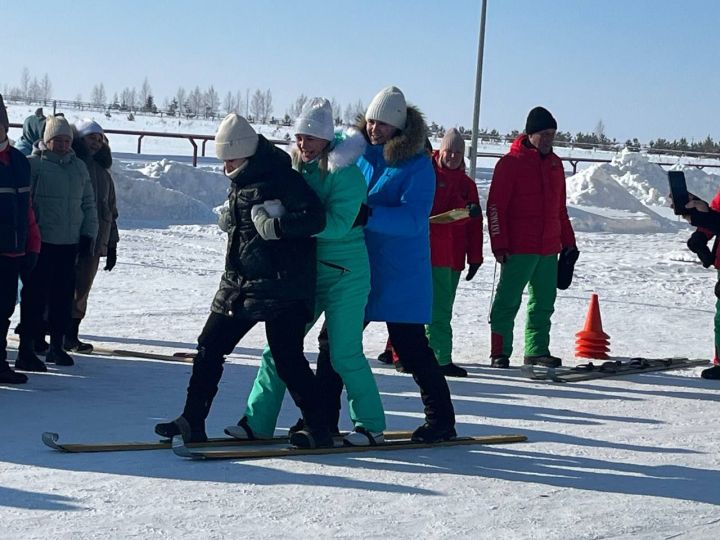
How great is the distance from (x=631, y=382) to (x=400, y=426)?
2.69 m

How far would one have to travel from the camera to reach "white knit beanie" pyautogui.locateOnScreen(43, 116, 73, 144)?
9023 mm

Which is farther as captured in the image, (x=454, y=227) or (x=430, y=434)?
(x=454, y=227)

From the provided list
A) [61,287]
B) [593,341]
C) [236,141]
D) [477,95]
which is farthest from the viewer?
[477,95]

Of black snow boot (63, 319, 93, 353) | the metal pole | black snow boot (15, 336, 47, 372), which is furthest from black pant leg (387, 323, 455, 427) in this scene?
the metal pole

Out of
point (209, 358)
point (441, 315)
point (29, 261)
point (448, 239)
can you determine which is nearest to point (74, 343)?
point (29, 261)

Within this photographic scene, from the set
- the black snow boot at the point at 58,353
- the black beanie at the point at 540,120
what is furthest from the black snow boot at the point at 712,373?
the black snow boot at the point at 58,353

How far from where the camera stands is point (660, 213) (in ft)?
94.6

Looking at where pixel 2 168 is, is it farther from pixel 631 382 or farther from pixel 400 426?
pixel 631 382

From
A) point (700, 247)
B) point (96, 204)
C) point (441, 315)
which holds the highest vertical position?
point (96, 204)

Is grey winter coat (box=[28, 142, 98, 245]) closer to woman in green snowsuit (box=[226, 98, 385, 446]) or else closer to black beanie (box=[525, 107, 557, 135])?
woman in green snowsuit (box=[226, 98, 385, 446])

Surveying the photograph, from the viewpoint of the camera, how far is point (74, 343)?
9.91 meters

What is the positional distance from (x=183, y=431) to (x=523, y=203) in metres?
4.33

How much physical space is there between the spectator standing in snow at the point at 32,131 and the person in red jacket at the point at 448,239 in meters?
2.93

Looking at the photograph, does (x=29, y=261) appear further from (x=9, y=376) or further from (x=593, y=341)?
(x=593, y=341)
